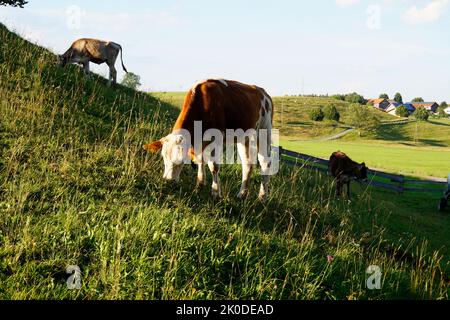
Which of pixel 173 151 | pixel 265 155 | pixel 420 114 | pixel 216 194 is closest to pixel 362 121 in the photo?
pixel 420 114

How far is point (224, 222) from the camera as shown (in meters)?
5.89

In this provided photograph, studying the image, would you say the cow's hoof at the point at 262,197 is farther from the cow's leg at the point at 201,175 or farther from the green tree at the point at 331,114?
the green tree at the point at 331,114

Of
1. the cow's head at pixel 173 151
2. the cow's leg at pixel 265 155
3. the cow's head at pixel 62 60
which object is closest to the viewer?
the cow's head at pixel 173 151

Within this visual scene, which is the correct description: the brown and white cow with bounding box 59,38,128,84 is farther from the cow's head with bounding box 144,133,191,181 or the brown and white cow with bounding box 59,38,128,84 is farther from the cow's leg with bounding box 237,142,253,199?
the cow's head with bounding box 144,133,191,181

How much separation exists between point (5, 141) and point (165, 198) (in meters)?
3.23

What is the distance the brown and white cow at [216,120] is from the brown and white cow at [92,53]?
9.55 m

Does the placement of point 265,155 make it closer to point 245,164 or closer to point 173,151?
point 245,164

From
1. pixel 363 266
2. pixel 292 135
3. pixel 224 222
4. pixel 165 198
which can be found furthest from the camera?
pixel 292 135

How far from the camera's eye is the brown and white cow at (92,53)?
1589 cm

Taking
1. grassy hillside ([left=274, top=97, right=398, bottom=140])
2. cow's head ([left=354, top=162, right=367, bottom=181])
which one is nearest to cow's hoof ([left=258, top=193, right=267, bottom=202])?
cow's head ([left=354, top=162, right=367, bottom=181])

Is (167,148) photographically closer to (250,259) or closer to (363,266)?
(250,259)

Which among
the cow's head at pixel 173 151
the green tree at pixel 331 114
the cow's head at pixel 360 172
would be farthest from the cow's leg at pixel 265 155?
the green tree at pixel 331 114

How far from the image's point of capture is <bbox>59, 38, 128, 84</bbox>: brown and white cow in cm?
1589

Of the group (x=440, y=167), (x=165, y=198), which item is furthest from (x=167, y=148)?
(x=440, y=167)
